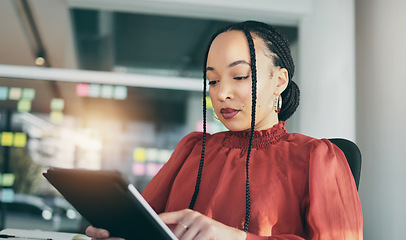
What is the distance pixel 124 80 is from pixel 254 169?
7.73 feet

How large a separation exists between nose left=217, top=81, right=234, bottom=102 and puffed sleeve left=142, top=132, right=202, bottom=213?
23 centimetres

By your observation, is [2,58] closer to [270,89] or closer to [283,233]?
[270,89]

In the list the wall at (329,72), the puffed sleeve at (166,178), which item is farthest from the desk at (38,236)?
the wall at (329,72)

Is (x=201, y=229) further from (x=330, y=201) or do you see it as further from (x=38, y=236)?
(x=38, y=236)

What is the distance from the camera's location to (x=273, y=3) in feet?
10.5

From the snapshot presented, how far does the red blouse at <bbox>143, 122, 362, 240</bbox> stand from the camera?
0.97 meters

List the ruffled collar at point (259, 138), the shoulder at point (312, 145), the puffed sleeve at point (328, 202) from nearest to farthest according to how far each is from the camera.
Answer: the puffed sleeve at point (328, 202) < the shoulder at point (312, 145) < the ruffled collar at point (259, 138)

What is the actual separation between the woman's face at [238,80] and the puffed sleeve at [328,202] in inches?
7.4

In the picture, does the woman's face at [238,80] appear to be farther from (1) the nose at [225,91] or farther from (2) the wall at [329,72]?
(2) the wall at [329,72]

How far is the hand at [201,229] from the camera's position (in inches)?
34.4

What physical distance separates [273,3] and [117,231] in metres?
2.58

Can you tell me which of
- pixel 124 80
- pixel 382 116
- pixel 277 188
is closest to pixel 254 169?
pixel 277 188

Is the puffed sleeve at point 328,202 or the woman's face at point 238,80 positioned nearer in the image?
the puffed sleeve at point 328,202

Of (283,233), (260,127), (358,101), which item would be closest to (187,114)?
(358,101)
